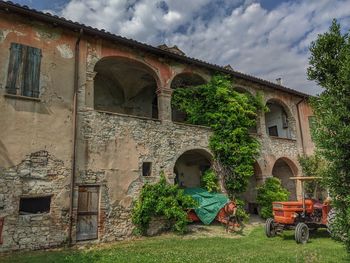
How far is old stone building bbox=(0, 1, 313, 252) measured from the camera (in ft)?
29.7

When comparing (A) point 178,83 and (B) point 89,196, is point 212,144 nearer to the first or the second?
(A) point 178,83

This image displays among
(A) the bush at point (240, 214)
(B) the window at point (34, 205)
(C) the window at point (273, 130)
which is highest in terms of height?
(C) the window at point (273, 130)

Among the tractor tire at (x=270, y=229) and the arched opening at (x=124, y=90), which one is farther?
the arched opening at (x=124, y=90)

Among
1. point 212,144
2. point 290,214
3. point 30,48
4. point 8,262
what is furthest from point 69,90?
point 290,214

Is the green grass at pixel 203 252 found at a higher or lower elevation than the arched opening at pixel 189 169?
lower

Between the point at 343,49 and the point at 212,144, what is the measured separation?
8102 millimetres

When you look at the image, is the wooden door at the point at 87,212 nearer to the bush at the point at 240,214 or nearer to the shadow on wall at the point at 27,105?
the shadow on wall at the point at 27,105

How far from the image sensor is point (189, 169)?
57.3 feet

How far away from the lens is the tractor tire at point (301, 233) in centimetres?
973

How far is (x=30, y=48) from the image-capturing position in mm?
10070

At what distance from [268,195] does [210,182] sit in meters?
3.73

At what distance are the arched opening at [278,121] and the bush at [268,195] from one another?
4678 millimetres

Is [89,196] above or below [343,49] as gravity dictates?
below

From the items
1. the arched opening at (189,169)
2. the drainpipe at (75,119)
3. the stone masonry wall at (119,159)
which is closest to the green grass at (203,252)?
the stone masonry wall at (119,159)
